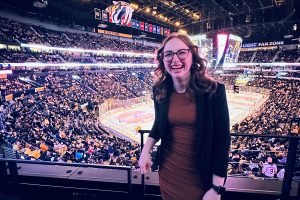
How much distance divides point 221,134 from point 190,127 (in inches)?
8.5

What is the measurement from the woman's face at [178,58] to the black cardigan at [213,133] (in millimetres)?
232

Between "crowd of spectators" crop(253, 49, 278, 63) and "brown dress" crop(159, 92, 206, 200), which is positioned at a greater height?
"crowd of spectators" crop(253, 49, 278, 63)

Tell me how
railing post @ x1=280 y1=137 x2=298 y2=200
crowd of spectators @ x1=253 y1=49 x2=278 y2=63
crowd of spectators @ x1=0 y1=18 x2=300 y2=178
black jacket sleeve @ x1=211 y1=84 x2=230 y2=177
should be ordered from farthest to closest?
crowd of spectators @ x1=253 y1=49 x2=278 y2=63, crowd of spectators @ x1=0 y1=18 x2=300 y2=178, railing post @ x1=280 y1=137 x2=298 y2=200, black jacket sleeve @ x1=211 y1=84 x2=230 y2=177

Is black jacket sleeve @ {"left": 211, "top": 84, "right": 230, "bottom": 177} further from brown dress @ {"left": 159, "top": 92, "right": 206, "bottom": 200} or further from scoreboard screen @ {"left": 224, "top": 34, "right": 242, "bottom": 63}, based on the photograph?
scoreboard screen @ {"left": 224, "top": 34, "right": 242, "bottom": 63}

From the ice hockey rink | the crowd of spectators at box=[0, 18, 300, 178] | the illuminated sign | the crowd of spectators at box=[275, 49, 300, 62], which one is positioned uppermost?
the illuminated sign

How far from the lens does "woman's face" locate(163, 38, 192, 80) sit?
158cm

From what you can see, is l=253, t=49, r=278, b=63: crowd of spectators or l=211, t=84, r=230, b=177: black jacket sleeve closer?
l=211, t=84, r=230, b=177: black jacket sleeve

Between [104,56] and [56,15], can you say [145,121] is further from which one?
[104,56]

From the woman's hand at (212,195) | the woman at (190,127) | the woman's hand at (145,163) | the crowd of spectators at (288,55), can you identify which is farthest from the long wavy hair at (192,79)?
the crowd of spectators at (288,55)

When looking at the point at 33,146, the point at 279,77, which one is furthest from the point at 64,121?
the point at 279,77

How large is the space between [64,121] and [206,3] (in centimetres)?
2166

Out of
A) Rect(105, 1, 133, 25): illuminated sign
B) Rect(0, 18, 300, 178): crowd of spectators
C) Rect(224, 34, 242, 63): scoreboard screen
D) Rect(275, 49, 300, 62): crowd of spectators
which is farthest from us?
Rect(275, 49, 300, 62): crowd of spectators

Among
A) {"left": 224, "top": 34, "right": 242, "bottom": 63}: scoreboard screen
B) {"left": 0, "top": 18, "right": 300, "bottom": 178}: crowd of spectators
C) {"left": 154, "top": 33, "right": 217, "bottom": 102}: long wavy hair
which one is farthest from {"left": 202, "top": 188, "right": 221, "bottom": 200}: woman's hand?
{"left": 224, "top": 34, "right": 242, "bottom": 63}: scoreboard screen

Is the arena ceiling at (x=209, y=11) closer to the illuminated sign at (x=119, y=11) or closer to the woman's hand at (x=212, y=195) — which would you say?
the illuminated sign at (x=119, y=11)
